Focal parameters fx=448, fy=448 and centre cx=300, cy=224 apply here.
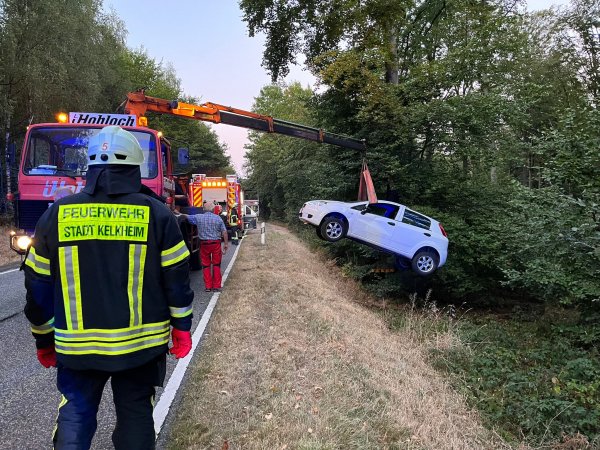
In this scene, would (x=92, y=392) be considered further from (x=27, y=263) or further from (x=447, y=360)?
(x=447, y=360)

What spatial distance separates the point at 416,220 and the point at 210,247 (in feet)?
14.6

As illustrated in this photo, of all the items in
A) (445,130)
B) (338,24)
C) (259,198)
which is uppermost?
(338,24)

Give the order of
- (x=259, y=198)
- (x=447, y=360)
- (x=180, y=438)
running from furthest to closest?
(x=259, y=198)
(x=447, y=360)
(x=180, y=438)

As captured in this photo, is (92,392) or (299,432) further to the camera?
(299,432)

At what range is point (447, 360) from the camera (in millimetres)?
7215

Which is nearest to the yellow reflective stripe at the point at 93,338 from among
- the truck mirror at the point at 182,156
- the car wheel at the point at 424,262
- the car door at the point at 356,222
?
the truck mirror at the point at 182,156

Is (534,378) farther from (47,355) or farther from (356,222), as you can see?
(47,355)

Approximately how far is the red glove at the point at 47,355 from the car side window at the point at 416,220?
26.6 feet

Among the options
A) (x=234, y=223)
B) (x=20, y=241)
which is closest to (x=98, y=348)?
(x=20, y=241)

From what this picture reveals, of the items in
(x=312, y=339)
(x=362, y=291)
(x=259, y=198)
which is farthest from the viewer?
(x=259, y=198)

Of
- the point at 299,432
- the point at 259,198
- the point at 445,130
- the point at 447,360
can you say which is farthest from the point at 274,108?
the point at 299,432

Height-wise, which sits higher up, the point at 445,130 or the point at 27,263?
the point at 445,130

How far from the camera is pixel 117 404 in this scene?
7.63 feet

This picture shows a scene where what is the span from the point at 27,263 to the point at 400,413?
10.9 ft
